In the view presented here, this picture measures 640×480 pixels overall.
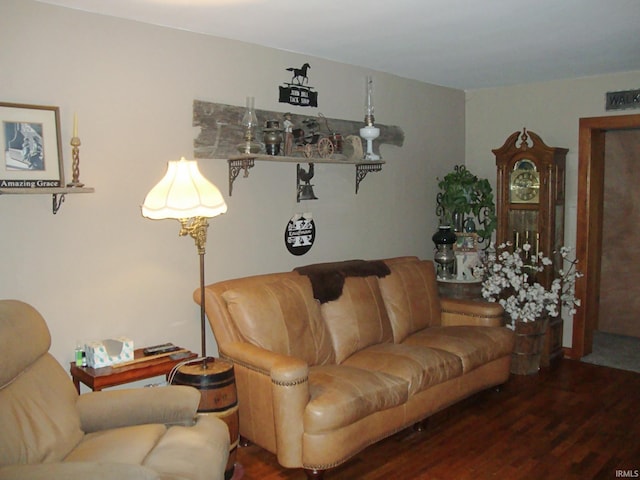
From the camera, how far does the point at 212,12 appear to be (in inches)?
116

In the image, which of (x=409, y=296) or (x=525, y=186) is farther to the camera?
(x=525, y=186)

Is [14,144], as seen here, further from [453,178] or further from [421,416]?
[453,178]

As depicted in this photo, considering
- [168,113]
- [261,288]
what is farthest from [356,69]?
[261,288]

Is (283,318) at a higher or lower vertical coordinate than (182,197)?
lower

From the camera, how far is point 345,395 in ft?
9.36

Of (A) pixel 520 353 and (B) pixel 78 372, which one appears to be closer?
(B) pixel 78 372

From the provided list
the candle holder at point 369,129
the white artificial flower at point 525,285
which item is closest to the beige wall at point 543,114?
the white artificial flower at point 525,285

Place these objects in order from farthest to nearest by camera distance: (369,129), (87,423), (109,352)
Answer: (369,129) < (109,352) < (87,423)

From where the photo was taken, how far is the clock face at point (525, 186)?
4.86m

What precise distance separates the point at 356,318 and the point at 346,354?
25 cm

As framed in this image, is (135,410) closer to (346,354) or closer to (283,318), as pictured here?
(283,318)

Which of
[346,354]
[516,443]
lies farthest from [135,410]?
[516,443]

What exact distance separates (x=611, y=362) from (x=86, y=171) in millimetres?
4362

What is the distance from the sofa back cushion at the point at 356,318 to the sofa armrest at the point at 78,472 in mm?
1855
